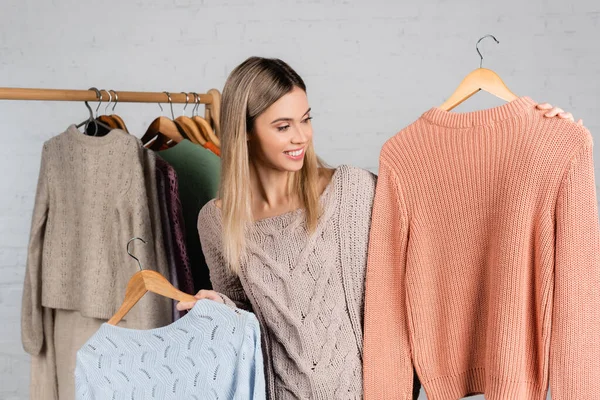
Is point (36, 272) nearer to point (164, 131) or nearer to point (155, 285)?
point (164, 131)

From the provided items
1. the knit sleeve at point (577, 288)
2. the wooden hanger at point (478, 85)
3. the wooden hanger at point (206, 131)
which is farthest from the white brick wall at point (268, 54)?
the knit sleeve at point (577, 288)

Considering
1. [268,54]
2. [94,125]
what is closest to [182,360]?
[94,125]

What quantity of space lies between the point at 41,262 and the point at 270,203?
88 cm

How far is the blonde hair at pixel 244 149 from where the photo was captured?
170cm

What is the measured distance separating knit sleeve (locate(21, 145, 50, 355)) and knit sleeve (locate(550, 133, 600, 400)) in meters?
1.48

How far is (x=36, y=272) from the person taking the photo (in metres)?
2.29

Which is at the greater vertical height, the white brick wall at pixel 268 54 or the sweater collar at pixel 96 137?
the white brick wall at pixel 268 54

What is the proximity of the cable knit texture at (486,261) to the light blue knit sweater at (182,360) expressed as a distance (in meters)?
0.31

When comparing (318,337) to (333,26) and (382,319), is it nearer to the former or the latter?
(382,319)

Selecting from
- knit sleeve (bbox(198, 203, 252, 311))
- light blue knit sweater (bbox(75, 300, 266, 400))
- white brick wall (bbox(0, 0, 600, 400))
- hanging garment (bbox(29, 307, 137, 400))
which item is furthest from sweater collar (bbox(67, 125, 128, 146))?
white brick wall (bbox(0, 0, 600, 400))

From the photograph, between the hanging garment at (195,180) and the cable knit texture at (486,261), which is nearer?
the cable knit texture at (486,261)

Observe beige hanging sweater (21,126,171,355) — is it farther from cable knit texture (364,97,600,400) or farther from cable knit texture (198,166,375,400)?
cable knit texture (364,97,600,400)

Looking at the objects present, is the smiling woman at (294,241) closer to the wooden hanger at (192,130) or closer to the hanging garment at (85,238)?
the hanging garment at (85,238)

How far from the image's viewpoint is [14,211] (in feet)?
10.4
